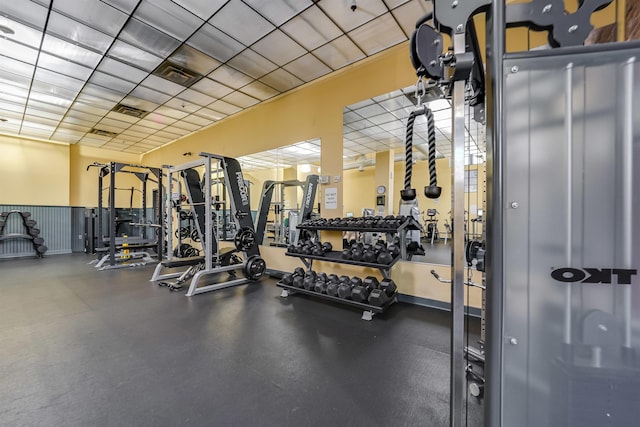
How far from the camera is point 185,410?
4.82 feet

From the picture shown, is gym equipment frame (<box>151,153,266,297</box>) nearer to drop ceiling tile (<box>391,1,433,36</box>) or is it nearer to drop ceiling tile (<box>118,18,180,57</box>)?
drop ceiling tile (<box>118,18,180,57</box>)

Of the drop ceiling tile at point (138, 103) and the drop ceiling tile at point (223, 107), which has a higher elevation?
the drop ceiling tile at point (223, 107)

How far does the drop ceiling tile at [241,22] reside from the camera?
9.40 feet

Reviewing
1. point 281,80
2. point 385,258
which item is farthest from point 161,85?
point 385,258

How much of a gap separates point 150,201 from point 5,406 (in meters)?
9.19

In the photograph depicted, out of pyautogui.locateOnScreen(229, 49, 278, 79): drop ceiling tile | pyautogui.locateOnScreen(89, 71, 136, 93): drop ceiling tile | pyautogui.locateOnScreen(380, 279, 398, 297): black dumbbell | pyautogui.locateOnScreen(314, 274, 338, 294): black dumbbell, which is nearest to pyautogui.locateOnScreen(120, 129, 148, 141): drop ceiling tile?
pyautogui.locateOnScreen(89, 71, 136, 93): drop ceiling tile

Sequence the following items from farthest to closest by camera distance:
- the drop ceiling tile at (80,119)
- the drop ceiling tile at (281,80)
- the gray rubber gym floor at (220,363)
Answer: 1. the drop ceiling tile at (80,119)
2. the drop ceiling tile at (281,80)
3. the gray rubber gym floor at (220,363)

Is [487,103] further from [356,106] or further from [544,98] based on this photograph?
[356,106]

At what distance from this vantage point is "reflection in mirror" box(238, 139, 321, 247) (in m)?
4.56

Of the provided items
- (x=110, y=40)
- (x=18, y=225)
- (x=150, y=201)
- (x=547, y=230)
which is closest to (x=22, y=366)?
(x=547, y=230)

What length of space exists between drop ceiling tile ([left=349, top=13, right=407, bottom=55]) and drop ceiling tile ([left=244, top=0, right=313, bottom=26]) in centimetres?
71

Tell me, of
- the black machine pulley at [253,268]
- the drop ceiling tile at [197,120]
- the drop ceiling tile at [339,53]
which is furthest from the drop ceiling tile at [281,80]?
the black machine pulley at [253,268]

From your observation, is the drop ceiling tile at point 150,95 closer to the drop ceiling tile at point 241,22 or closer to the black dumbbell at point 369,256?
the drop ceiling tile at point 241,22

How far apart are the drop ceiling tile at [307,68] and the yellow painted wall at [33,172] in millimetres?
7950
